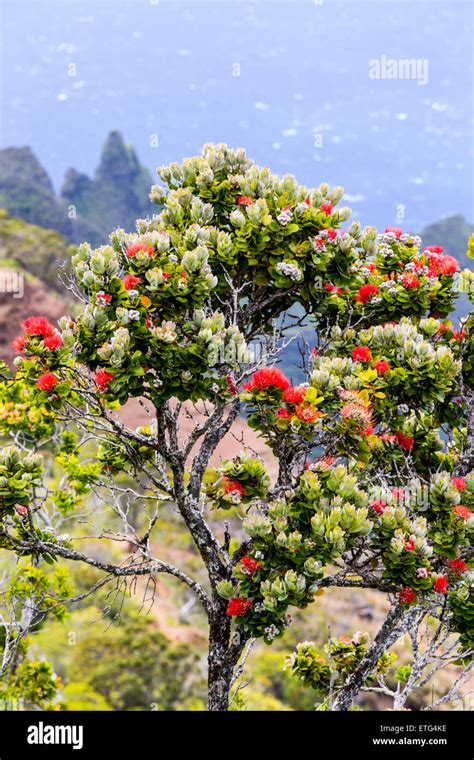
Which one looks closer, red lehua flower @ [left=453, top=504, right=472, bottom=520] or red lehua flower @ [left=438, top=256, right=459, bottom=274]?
red lehua flower @ [left=453, top=504, right=472, bottom=520]

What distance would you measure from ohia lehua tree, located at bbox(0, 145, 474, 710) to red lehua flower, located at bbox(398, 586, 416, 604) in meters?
0.02

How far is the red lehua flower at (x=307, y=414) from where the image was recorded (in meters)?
4.83

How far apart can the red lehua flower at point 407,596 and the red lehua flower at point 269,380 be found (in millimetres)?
1623

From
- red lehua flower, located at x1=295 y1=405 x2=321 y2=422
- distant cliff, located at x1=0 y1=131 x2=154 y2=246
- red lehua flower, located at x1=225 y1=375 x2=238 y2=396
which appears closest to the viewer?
red lehua flower, located at x1=295 y1=405 x2=321 y2=422

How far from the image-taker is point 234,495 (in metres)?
5.22

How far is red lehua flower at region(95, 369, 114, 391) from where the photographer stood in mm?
5215

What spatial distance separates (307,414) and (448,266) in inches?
84.3

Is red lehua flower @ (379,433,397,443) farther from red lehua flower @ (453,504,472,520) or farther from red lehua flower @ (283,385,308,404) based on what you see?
red lehua flower @ (283,385,308,404)

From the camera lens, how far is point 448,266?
6.09m

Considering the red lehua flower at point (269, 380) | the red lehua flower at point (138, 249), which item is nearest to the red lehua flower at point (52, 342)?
the red lehua flower at point (138, 249)

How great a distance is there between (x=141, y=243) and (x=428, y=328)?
7.40 ft

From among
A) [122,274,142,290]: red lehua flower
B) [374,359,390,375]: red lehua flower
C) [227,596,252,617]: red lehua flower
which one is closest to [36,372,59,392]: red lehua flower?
[122,274,142,290]: red lehua flower
